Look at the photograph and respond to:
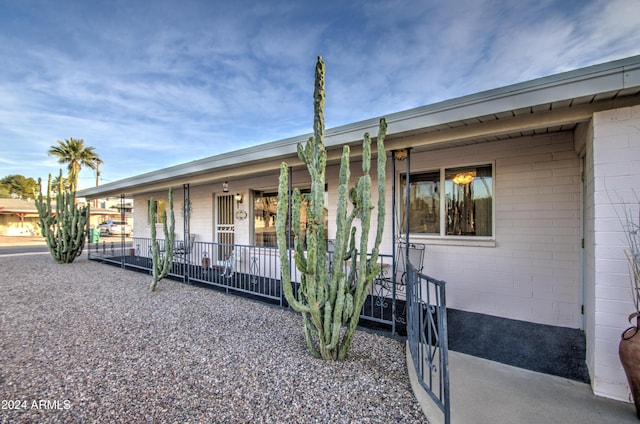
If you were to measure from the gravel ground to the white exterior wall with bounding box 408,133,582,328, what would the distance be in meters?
1.83

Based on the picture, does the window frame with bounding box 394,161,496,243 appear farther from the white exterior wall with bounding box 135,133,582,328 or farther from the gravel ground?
the gravel ground

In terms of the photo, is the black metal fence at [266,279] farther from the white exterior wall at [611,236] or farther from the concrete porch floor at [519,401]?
the white exterior wall at [611,236]

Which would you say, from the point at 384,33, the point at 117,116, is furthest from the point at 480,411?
the point at 117,116

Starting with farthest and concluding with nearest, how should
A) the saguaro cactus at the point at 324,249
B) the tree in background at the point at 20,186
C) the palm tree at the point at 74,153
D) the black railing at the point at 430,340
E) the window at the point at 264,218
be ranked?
the tree in background at the point at 20,186
the palm tree at the point at 74,153
the window at the point at 264,218
the saguaro cactus at the point at 324,249
the black railing at the point at 430,340

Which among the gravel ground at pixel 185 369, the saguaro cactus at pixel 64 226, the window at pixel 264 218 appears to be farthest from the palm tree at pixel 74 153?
the gravel ground at pixel 185 369

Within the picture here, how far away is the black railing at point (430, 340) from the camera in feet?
5.17

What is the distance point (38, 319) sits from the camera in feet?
12.9

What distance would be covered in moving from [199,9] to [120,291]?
6.29 meters

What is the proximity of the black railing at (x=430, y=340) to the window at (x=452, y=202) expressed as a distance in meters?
2.22

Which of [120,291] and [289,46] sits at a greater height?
[289,46]

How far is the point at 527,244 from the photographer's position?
12.3 ft

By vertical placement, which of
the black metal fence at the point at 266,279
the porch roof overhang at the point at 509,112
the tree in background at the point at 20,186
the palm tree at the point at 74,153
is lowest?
the black metal fence at the point at 266,279

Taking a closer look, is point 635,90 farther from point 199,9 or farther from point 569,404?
point 199,9

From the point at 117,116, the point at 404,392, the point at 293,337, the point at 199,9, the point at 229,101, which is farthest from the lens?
the point at 117,116
